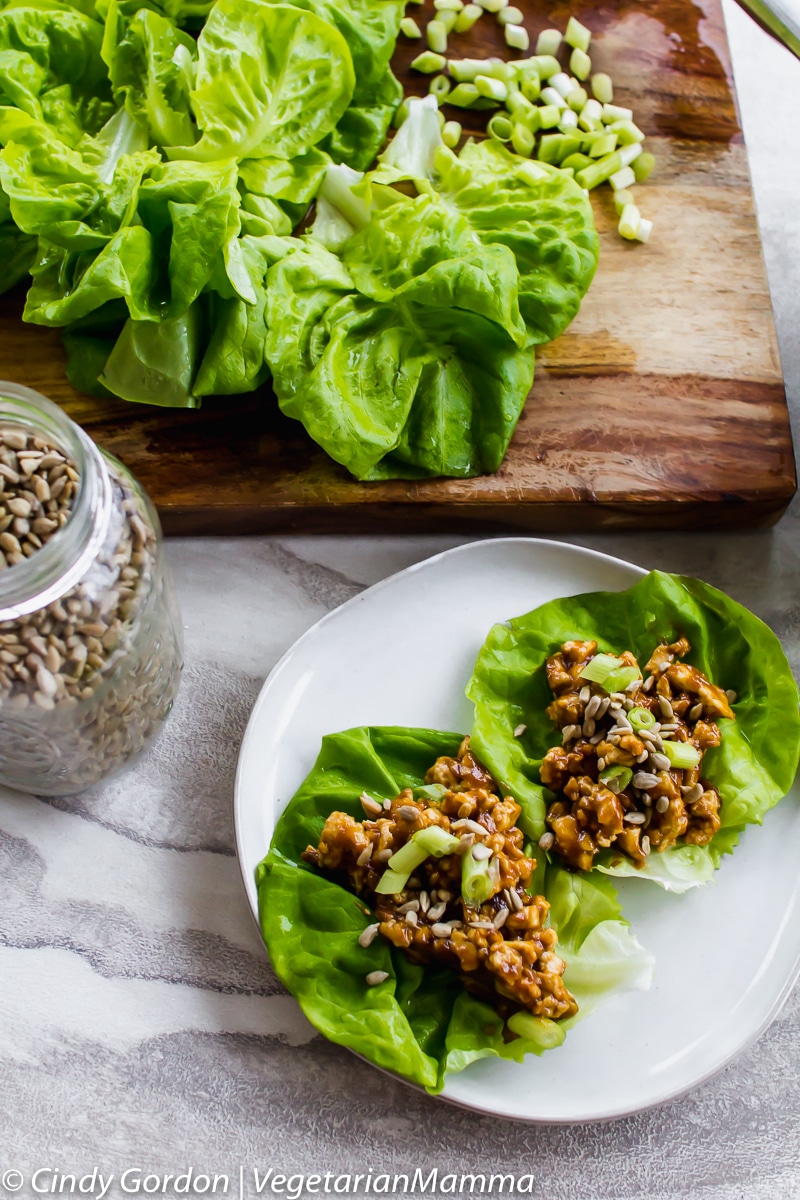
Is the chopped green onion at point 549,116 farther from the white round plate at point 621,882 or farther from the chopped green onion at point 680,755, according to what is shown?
the chopped green onion at point 680,755

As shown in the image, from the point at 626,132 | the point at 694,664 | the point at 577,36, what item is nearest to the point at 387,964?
the point at 694,664

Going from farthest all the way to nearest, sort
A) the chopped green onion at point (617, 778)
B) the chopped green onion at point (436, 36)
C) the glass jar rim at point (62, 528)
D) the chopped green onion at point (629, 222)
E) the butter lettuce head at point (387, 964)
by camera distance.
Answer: the chopped green onion at point (436, 36) < the chopped green onion at point (629, 222) < the chopped green onion at point (617, 778) < the butter lettuce head at point (387, 964) < the glass jar rim at point (62, 528)

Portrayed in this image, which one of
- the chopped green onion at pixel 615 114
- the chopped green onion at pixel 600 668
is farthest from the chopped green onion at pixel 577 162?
the chopped green onion at pixel 600 668

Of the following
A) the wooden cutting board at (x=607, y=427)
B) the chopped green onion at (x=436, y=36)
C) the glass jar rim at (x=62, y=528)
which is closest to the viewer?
the glass jar rim at (x=62, y=528)

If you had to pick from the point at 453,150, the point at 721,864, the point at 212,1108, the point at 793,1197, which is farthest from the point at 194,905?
the point at 453,150

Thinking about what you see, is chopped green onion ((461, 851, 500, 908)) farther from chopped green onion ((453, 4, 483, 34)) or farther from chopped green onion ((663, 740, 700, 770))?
chopped green onion ((453, 4, 483, 34))

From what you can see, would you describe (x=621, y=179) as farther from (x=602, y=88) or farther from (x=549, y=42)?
(x=549, y=42)
